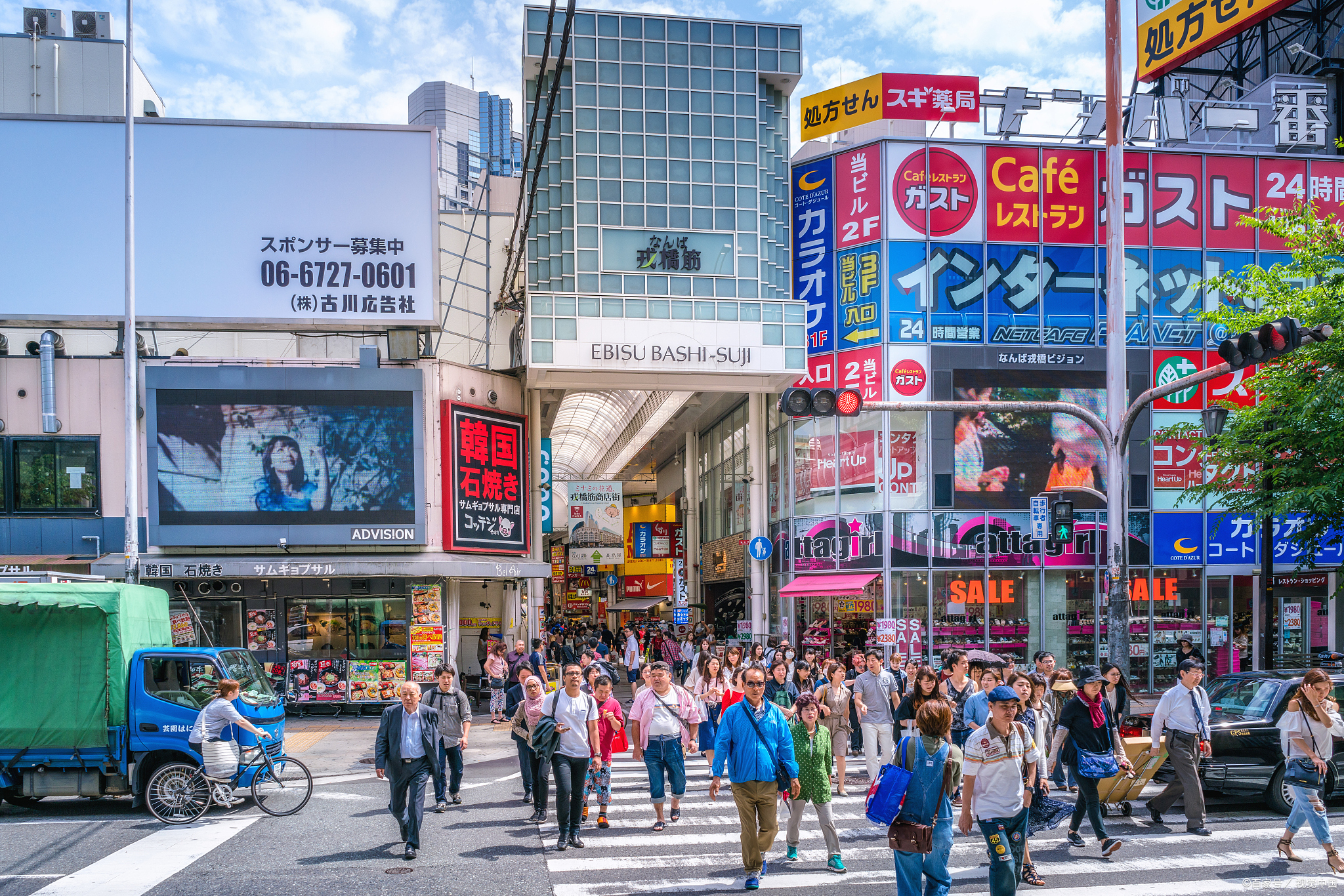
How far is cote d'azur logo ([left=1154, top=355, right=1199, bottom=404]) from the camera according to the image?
27.4m

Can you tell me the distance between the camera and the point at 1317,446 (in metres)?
17.9

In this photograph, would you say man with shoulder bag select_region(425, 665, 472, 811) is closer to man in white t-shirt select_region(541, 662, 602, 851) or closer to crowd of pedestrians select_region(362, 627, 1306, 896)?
crowd of pedestrians select_region(362, 627, 1306, 896)

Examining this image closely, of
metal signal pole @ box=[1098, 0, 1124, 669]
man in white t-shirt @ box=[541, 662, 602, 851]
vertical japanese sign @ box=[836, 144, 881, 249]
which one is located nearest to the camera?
man in white t-shirt @ box=[541, 662, 602, 851]

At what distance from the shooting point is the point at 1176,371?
27516mm

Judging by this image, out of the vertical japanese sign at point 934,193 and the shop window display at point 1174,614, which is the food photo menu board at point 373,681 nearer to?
the vertical japanese sign at point 934,193

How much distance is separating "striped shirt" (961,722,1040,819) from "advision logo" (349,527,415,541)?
1801 centimetres

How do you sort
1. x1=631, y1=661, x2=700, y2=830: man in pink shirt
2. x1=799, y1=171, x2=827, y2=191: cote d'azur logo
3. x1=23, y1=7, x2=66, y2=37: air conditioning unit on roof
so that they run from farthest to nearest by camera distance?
x1=23, y1=7, x2=66, y2=37: air conditioning unit on roof, x1=799, y1=171, x2=827, y2=191: cote d'azur logo, x1=631, y1=661, x2=700, y2=830: man in pink shirt

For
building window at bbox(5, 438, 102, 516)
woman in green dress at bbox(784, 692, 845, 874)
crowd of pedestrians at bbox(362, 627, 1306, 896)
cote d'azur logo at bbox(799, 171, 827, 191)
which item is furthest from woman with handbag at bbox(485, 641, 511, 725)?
cote d'azur logo at bbox(799, 171, 827, 191)

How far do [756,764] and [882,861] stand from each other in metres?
2.13

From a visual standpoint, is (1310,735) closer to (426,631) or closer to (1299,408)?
(1299,408)

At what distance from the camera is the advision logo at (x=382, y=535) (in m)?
23.8

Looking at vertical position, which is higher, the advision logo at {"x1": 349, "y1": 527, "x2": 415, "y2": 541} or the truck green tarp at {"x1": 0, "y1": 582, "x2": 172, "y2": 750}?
the advision logo at {"x1": 349, "y1": 527, "x2": 415, "y2": 541}

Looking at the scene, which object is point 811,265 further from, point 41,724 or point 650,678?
point 41,724

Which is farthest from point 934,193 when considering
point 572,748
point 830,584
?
point 572,748
